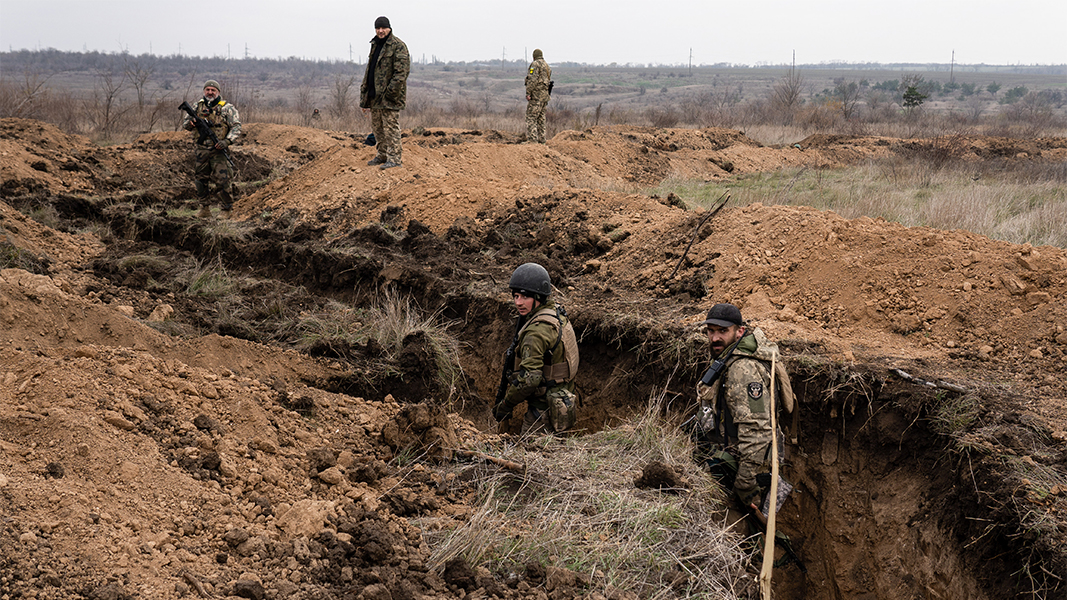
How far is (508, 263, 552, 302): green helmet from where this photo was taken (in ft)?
16.0

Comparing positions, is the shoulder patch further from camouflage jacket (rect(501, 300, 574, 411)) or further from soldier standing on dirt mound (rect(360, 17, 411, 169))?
soldier standing on dirt mound (rect(360, 17, 411, 169))

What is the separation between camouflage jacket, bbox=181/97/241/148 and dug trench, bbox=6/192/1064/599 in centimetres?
158

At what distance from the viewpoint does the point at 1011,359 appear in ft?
16.6

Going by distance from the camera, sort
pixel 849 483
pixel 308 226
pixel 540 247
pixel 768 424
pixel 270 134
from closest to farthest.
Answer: pixel 768 424
pixel 849 483
pixel 540 247
pixel 308 226
pixel 270 134

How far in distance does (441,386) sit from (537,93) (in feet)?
32.7

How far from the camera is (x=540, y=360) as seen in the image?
4.73 m

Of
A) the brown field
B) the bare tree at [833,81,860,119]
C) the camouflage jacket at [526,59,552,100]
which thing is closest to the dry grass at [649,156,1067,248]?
the brown field

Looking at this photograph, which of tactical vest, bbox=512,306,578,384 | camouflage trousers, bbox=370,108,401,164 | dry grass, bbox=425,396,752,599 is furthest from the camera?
camouflage trousers, bbox=370,108,401,164

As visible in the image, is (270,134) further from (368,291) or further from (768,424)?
(768,424)

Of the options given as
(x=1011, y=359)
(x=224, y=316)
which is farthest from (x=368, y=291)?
(x=1011, y=359)

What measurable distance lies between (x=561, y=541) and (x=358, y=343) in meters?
3.15

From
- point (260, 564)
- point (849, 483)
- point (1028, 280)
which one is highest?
point (1028, 280)

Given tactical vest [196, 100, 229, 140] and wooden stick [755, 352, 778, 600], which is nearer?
wooden stick [755, 352, 778, 600]

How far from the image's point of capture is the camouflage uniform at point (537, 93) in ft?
46.6
